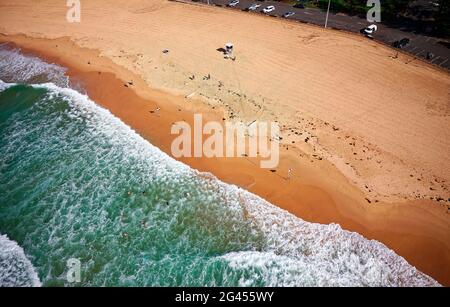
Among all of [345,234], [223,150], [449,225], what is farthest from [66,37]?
[449,225]

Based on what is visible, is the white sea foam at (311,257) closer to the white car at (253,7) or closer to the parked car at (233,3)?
the white car at (253,7)

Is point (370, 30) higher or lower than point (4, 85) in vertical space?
higher

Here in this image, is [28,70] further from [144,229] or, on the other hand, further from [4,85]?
[144,229]

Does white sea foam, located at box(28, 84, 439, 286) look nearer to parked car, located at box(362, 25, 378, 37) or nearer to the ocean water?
the ocean water
